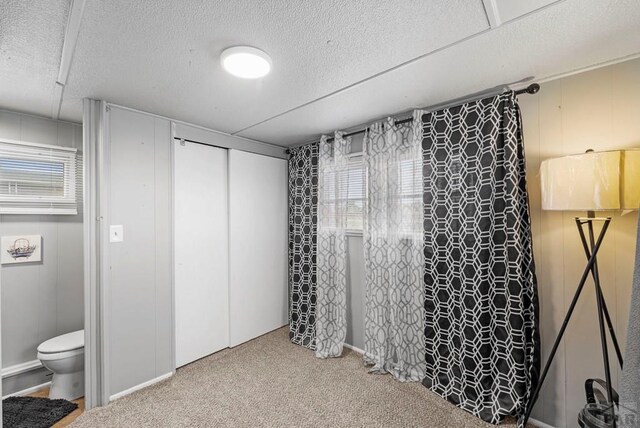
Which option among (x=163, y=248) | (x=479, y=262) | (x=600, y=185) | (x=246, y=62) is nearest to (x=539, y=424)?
(x=479, y=262)

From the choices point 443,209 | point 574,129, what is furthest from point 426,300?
point 574,129

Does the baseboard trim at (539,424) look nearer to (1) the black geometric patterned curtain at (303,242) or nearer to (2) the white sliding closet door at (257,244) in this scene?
(1) the black geometric patterned curtain at (303,242)

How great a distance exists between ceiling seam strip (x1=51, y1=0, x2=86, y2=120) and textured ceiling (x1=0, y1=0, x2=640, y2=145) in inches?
0.8

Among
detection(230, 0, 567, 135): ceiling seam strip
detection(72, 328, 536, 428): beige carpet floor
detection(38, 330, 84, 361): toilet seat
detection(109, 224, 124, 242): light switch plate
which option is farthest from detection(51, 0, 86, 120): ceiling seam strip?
detection(72, 328, 536, 428): beige carpet floor

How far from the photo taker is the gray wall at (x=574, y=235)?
156 cm

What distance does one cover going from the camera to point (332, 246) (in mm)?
2900

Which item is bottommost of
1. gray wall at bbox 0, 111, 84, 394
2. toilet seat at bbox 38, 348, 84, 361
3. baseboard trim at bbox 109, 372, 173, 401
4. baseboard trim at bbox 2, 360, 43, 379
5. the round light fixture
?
baseboard trim at bbox 109, 372, 173, 401

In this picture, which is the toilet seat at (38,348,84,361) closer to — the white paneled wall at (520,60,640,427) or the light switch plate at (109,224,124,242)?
the light switch plate at (109,224,124,242)

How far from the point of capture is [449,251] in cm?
210

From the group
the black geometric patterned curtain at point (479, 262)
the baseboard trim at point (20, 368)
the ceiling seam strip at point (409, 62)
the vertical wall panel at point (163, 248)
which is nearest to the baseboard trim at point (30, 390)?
the baseboard trim at point (20, 368)

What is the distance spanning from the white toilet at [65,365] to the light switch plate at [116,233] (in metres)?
0.87

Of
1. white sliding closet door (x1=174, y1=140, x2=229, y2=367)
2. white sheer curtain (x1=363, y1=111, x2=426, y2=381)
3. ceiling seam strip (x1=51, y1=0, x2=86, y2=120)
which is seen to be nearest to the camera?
ceiling seam strip (x1=51, y1=0, x2=86, y2=120)

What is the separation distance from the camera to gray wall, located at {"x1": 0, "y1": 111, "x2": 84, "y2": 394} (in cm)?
220

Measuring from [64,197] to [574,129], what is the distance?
3985 millimetres
